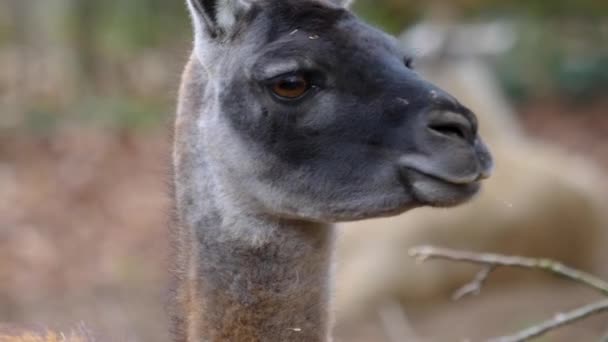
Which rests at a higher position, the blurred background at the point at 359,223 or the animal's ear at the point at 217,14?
the animal's ear at the point at 217,14

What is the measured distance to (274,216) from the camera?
13.7 ft

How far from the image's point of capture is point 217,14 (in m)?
4.34

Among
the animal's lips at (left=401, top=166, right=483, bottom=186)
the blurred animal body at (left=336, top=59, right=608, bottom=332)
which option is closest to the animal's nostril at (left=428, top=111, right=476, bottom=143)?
the animal's lips at (left=401, top=166, right=483, bottom=186)

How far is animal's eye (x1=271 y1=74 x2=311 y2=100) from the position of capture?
399 cm

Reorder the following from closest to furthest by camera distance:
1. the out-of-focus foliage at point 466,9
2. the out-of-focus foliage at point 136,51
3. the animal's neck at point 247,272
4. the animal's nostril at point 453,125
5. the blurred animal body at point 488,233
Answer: the animal's nostril at point 453,125
the animal's neck at point 247,272
the blurred animal body at point 488,233
the out-of-focus foliage at point 466,9
the out-of-focus foliage at point 136,51

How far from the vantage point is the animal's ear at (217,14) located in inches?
170

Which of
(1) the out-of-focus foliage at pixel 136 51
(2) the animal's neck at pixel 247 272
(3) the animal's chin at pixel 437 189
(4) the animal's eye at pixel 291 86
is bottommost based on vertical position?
(1) the out-of-focus foliage at pixel 136 51

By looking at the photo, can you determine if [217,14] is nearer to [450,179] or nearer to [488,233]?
[450,179]

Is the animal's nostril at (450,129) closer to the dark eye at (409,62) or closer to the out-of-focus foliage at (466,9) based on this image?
the dark eye at (409,62)

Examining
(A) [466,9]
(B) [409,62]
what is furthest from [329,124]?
(A) [466,9]

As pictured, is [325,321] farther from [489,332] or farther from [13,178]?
[13,178]

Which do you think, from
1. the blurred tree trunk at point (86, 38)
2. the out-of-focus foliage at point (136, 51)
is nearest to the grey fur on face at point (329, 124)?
the out-of-focus foliage at point (136, 51)

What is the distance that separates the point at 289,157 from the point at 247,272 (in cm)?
45

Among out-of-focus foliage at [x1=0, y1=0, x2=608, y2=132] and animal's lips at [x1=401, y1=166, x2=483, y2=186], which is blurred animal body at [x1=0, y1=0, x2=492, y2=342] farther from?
out-of-focus foliage at [x1=0, y1=0, x2=608, y2=132]
